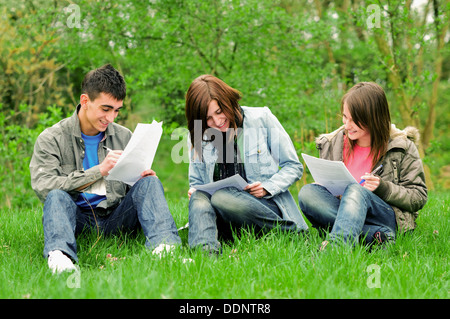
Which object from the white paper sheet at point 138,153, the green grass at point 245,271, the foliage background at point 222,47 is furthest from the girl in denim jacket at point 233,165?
the foliage background at point 222,47

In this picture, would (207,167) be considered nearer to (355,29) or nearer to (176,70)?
(176,70)

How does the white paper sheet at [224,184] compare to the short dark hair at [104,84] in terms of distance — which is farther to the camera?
the short dark hair at [104,84]

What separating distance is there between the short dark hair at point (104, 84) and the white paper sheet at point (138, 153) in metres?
0.37

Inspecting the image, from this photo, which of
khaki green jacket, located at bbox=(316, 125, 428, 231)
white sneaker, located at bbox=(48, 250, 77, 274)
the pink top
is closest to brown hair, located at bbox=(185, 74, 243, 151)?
the pink top

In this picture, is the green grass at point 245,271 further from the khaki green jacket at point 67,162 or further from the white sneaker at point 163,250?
the khaki green jacket at point 67,162

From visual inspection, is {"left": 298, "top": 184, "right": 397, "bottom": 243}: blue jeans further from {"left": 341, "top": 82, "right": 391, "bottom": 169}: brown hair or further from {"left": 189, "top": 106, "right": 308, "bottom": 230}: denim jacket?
{"left": 341, "top": 82, "right": 391, "bottom": 169}: brown hair

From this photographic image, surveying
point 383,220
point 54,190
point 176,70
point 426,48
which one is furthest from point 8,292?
point 426,48

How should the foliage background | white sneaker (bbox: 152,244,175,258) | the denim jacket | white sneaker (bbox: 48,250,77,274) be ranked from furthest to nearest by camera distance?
the foliage background < the denim jacket < white sneaker (bbox: 152,244,175,258) < white sneaker (bbox: 48,250,77,274)

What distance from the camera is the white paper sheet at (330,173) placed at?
2.62m

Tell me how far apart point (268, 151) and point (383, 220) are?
813mm

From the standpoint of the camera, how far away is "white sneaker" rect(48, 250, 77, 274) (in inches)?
88.7

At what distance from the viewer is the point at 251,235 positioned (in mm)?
2787

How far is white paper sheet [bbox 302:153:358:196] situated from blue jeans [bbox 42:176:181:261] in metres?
0.88
